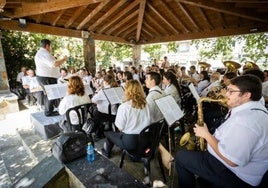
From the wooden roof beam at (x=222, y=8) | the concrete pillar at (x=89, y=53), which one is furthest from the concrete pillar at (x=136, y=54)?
the wooden roof beam at (x=222, y=8)

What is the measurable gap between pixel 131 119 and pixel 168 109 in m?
0.55

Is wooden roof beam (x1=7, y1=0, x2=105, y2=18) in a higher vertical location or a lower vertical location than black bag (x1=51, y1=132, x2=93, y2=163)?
higher

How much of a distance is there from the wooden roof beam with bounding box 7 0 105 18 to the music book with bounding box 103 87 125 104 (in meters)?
2.50

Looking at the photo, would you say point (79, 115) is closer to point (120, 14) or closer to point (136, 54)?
point (120, 14)

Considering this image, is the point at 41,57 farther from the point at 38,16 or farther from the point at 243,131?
Result: the point at 243,131

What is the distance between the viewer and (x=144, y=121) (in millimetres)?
2652

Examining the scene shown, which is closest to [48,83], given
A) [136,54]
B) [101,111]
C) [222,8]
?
[101,111]

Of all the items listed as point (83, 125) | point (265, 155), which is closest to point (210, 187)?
point (265, 155)

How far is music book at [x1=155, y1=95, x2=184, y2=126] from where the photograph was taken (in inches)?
93.9

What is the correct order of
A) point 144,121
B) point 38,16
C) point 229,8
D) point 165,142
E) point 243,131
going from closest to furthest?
1. point 243,131
2. point 144,121
3. point 165,142
4. point 229,8
5. point 38,16

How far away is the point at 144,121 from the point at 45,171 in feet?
4.55

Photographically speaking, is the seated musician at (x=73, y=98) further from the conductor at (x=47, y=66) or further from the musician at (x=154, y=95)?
the musician at (x=154, y=95)

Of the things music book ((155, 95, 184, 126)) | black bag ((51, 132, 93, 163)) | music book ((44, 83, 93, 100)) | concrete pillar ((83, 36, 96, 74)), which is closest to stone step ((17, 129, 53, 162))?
music book ((44, 83, 93, 100))

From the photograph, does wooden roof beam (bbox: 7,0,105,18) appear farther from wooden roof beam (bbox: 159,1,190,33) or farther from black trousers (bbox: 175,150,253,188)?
black trousers (bbox: 175,150,253,188)
